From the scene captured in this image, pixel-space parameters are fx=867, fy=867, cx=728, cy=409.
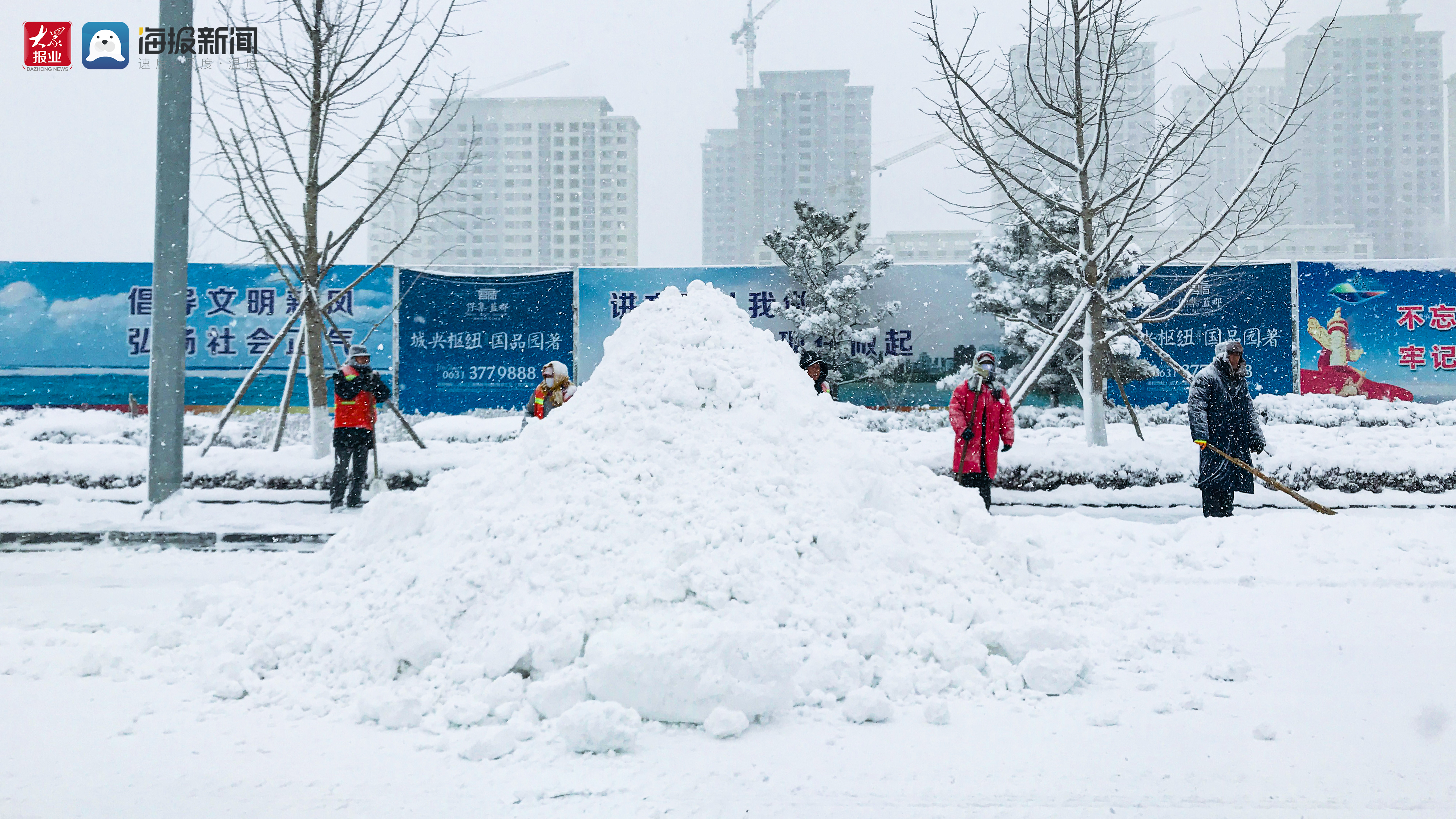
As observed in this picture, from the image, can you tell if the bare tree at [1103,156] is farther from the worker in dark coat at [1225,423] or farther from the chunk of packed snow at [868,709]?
the chunk of packed snow at [868,709]

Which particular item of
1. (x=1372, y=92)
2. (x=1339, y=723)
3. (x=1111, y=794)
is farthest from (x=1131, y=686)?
(x=1372, y=92)

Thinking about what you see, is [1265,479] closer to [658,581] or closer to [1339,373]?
[658,581]

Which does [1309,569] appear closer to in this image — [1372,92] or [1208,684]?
[1208,684]

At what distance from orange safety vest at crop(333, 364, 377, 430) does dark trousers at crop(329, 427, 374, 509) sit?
4cm

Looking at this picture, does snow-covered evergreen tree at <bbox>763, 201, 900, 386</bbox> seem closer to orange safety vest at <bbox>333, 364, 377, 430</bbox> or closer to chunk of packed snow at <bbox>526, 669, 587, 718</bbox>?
orange safety vest at <bbox>333, 364, 377, 430</bbox>

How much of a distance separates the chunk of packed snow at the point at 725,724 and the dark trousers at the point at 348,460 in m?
6.42

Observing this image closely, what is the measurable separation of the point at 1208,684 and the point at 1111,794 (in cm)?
127

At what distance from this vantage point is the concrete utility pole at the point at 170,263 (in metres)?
8.17

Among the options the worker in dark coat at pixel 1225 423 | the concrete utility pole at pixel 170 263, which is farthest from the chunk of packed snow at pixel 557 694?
the concrete utility pole at pixel 170 263

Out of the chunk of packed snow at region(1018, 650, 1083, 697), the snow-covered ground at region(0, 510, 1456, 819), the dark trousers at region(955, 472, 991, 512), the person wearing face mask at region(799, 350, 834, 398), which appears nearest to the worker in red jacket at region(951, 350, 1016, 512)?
the dark trousers at region(955, 472, 991, 512)

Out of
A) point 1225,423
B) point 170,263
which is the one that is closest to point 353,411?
point 170,263

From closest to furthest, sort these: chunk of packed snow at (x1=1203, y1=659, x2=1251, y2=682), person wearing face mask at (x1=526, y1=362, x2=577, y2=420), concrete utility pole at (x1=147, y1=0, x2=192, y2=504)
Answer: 1. chunk of packed snow at (x1=1203, y1=659, x2=1251, y2=682)
2. person wearing face mask at (x1=526, y1=362, x2=577, y2=420)
3. concrete utility pole at (x1=147, y1=0, x2=192, y2=504)

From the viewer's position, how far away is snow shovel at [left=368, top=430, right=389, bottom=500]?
877 centimetres

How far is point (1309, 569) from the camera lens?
5.80 meters
